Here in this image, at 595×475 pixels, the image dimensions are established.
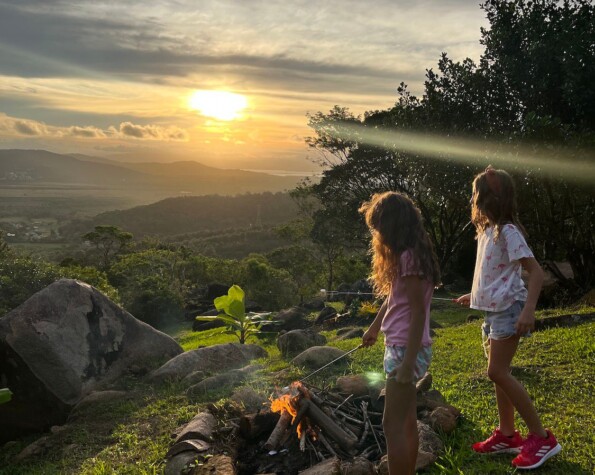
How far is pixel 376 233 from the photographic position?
3.44m

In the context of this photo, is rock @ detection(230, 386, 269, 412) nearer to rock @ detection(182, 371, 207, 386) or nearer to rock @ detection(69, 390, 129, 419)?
rock @ detection(182, 371, 207, 386)

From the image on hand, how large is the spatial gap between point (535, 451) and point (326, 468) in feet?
5.21

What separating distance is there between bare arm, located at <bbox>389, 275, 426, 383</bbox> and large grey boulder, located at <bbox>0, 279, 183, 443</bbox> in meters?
6.56

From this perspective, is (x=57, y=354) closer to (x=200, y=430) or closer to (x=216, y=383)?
(x=216, y=383)

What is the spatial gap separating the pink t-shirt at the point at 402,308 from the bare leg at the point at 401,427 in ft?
0.94

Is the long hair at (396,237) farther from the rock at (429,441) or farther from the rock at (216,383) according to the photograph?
the rock at (216,383)

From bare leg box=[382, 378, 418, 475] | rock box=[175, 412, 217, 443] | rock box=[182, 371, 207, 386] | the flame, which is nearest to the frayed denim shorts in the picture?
bare leg box=[382, 378, 418, 475]

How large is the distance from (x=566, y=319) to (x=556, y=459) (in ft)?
19.0

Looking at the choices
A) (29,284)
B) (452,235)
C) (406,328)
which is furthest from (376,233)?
(452,235)

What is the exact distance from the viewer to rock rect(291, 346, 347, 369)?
8.12 metres

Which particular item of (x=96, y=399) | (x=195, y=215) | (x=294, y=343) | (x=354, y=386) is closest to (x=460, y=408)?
(x=354, y=386)

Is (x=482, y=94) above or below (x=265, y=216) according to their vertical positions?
above

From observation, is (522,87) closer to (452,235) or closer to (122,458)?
(452,235)

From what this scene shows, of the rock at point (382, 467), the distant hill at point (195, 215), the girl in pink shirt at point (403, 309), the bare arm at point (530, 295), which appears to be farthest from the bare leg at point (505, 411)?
the distant hill at point (195, 215)
